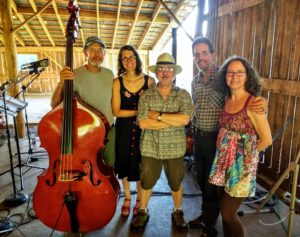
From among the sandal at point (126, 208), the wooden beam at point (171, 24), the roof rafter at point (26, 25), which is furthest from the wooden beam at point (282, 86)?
the roof rafter at point (26, 25)

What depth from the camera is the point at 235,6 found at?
3109 millimetres

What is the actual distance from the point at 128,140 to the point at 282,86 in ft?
5.38

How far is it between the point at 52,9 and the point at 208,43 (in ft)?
24.2

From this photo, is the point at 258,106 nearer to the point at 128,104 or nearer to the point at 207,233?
the point at 128,104

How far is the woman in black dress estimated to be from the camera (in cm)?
200

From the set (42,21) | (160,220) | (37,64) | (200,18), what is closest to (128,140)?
(160,220)

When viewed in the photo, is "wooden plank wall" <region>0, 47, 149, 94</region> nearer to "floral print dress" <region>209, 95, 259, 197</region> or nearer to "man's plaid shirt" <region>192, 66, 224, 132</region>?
"man's plaid shirt" <region>192, 66, 224, 132</region>

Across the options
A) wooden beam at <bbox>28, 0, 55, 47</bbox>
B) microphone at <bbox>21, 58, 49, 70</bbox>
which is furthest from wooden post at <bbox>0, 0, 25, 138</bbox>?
microphone at <bbox>21, 58, 49, 70</bbox>

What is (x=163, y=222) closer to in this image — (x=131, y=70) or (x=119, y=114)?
(x=119, y=114)

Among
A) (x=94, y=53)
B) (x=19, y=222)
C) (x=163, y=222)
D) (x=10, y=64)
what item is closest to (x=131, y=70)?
(x=94, y=53)

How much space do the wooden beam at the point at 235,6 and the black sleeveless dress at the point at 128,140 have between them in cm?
171

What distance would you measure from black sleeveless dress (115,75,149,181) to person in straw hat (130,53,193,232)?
0.43 feet

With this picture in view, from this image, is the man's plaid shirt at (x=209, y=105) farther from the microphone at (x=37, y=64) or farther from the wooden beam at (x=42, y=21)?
the wooden beam at (x=42, y=21)

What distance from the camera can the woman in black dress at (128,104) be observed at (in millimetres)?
2000
